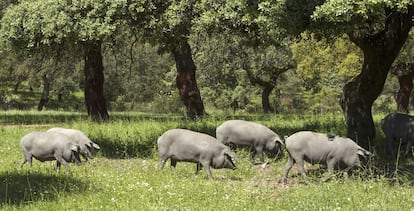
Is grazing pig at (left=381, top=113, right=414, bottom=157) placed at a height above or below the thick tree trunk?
below

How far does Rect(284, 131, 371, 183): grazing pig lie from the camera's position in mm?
10398

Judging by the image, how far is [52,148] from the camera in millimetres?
10914

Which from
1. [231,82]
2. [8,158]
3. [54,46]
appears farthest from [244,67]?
[8,158]

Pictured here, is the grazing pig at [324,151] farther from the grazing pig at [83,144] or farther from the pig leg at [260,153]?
the grazing pig at [83,144]

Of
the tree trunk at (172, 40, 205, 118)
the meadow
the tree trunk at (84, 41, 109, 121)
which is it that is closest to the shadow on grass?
the meadow

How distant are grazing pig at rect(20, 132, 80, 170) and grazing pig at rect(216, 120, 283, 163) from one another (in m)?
4.14

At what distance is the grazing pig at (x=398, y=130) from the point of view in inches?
527

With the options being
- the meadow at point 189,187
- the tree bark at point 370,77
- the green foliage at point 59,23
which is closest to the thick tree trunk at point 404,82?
the tree bark at point 370,77

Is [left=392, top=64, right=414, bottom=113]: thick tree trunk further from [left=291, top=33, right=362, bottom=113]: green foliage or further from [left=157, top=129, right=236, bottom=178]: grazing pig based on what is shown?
[left=157, top=129, right=236, bottom=178]: grazing pig

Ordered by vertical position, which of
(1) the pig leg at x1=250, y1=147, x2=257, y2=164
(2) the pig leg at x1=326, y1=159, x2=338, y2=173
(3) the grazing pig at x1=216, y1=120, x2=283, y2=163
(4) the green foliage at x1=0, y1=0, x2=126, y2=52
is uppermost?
(4) the green foliage at x1=0, y1=0, x2=126, y2=52

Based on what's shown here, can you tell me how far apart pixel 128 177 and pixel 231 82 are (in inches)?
1605

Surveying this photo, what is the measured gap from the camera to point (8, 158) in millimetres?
13289

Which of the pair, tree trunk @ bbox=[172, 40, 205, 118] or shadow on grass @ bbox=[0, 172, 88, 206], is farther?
tree trunk @ bbox=[172, 40, 205, 118]

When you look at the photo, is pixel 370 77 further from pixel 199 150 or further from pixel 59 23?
pixel 59 23
